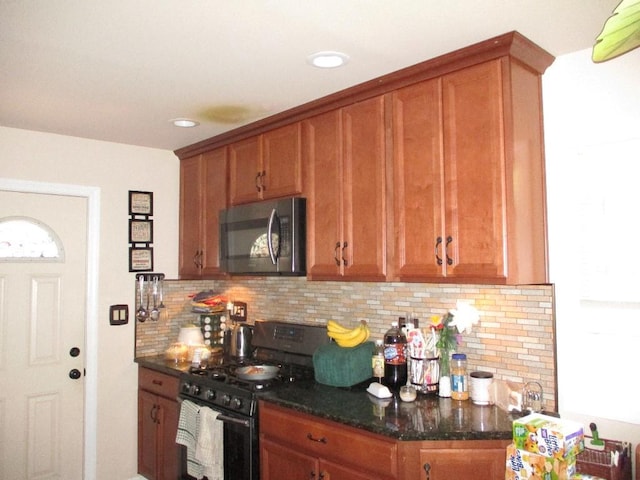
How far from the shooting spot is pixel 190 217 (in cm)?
365

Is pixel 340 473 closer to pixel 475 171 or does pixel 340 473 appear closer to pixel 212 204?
pixel 475 171

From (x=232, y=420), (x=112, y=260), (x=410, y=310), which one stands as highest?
(x=112, y=260)

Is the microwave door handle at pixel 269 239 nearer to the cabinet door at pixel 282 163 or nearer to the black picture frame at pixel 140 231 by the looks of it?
the cabinet door at pixel 282 163

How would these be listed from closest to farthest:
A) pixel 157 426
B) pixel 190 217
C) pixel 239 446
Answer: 1. pixel 239 446
2. pixel 157 426
3. pixel 190 217

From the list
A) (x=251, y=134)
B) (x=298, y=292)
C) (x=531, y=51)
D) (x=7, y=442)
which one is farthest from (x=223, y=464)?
(x=531, y=51)

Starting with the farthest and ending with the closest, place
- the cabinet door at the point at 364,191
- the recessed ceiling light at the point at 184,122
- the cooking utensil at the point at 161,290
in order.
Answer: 1. the cooking utensil at the point at 161,290
2. the recessed ceiling light at the point at 184,122
3. the cabinet door at the point at 364,191

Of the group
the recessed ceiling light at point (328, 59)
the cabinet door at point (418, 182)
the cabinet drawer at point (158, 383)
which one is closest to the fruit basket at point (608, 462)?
the cabinet door at point (418, 182)

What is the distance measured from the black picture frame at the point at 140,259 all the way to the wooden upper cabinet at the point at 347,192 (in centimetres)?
145

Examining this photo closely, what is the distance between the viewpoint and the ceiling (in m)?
1.71

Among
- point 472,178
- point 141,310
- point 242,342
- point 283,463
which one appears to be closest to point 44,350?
point 141,310

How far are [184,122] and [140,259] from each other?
1.11 metres

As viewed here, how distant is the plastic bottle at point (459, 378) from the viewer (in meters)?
2.30

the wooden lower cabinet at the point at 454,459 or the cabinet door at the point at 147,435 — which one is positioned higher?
the wooden lower cabinet at the point at 454,459

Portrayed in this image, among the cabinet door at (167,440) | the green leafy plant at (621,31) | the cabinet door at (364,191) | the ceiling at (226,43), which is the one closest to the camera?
the green leafy plant at (621,31)
